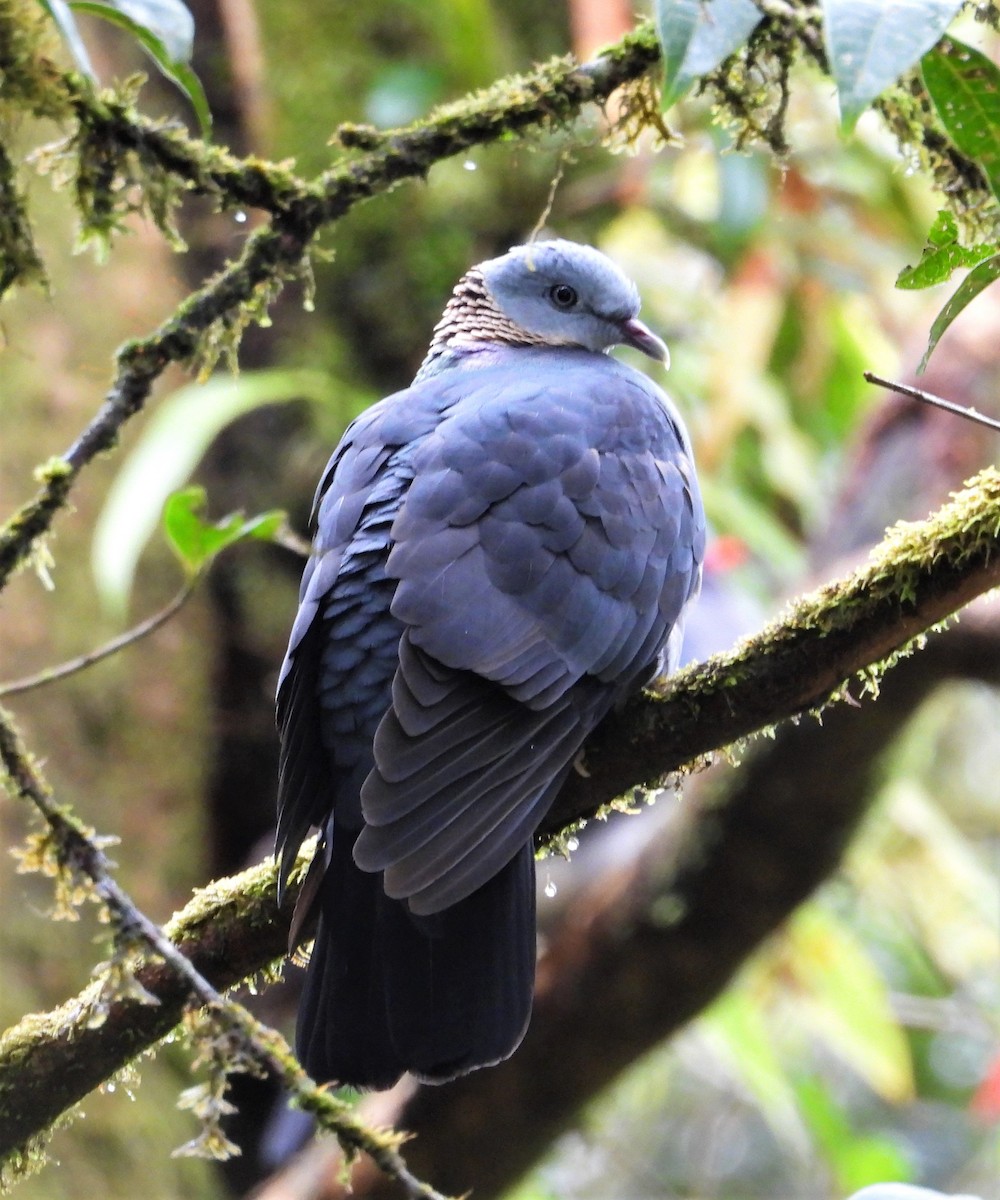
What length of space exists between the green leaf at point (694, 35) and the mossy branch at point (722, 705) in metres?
0.74

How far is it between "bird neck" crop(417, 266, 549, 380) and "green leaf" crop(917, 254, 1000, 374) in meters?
1.56

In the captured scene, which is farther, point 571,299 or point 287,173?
point 571,299

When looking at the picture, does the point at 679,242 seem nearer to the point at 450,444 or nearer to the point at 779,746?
the point at 779,746

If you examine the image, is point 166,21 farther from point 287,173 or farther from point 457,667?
point 457,667

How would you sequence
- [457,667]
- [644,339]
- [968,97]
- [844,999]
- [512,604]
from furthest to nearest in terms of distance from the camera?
[844,999]
[644,339]
[512,604]
[457,667]
[968,97]

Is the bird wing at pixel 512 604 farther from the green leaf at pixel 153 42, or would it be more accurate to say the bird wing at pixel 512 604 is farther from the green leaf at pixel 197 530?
the green leaf at pixel 153 42

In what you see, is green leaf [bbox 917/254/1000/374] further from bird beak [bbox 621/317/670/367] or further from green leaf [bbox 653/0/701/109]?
bird beak [bbox 621/317/670/367]

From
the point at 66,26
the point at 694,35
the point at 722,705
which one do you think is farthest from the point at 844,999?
the point at 66,26

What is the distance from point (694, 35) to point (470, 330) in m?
1.68

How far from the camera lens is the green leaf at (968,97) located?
188 centimetres

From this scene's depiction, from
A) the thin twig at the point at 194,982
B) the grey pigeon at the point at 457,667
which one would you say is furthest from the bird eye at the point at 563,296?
the thin twig at the point at 194,982

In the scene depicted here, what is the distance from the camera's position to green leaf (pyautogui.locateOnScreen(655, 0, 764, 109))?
1783mm

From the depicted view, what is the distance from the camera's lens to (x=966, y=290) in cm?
195

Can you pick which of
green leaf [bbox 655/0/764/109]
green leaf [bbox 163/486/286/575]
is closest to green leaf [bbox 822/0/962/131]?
green leaf [bbox 655/0/764/109]
